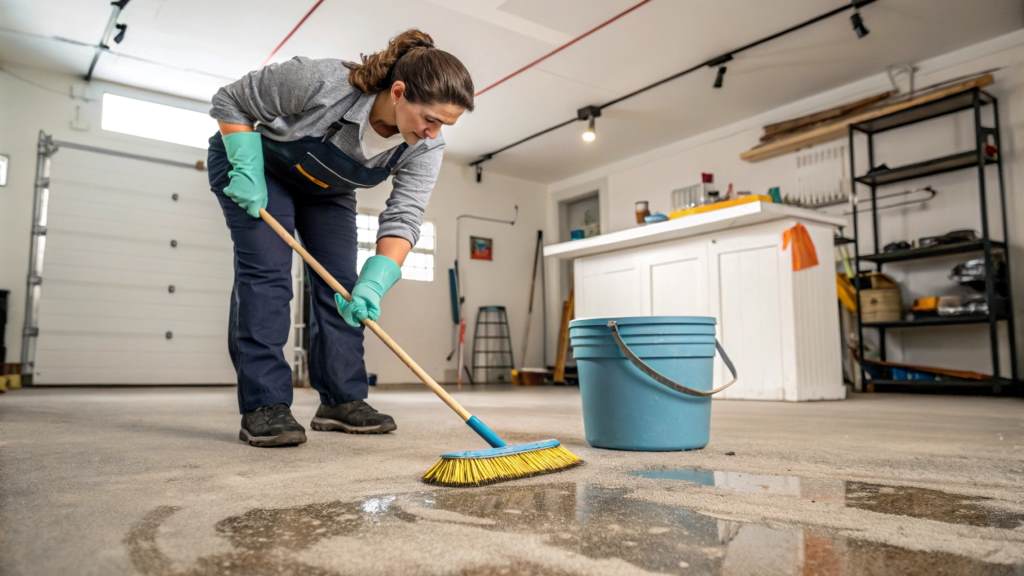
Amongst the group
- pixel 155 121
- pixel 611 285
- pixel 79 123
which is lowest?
pixel 611 285

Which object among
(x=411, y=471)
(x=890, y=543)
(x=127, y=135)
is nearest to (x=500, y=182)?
(x=127, y=135)

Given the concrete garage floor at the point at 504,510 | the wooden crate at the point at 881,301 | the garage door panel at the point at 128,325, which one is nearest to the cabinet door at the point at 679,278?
the wooden crate at the point at 881,301

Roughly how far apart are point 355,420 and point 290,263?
478 mm

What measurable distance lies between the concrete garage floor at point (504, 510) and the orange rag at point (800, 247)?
85.0 inches

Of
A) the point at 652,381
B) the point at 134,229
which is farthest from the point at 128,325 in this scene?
the point at 652,381

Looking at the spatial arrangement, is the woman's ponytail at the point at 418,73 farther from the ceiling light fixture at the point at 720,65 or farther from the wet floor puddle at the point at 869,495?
the ceiling light fixture at the point at 720,65

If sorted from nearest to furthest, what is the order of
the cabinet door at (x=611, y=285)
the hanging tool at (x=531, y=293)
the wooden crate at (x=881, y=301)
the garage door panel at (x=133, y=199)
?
the cabinet door at (x=611, y=285), the wooden crate at (x=881, y=301), the garage door panel at (x=133, y=199), the hanging tool at (x=531, y=293)

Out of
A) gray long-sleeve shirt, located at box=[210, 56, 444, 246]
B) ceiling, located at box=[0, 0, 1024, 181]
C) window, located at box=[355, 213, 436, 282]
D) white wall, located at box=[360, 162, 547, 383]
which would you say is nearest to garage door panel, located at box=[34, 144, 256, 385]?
ceiling, located at box=[0, 0, 1024, 181]

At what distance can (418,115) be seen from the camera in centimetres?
154

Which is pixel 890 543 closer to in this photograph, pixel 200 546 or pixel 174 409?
pixel 200 546

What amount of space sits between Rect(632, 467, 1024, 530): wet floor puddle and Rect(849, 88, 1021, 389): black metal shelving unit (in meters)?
4.06

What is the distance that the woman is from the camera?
1579mm

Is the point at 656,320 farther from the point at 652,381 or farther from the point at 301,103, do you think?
the point at 301,103

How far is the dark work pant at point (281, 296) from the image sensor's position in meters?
1.68
